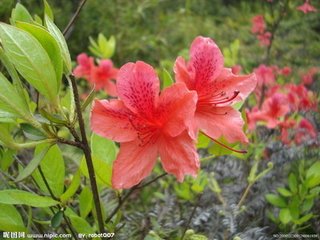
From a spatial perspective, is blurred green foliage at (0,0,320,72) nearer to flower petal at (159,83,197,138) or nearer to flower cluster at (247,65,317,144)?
flower cluster at (247,65,317,144)

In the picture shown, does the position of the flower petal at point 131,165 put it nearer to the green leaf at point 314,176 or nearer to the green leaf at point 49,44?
the green leaf at point 49,44

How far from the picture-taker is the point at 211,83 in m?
0.75

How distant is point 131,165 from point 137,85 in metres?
0.12

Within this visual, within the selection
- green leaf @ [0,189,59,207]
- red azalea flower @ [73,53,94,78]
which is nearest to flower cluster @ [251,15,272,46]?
red azalea flower @ [73,53,94,78]

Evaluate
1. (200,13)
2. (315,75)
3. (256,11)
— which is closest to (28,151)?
(315,75)

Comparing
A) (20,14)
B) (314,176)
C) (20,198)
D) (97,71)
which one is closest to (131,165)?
(20,198)

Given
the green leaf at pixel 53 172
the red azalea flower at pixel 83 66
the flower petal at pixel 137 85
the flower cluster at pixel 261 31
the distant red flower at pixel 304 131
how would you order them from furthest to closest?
1. the flower cluster at pixel 261 31
2. the red azalea flower at pixel 83 66
3. the distant red flower at pixel 304 131
4. the green leaf at pixel 53 172
5. the flower petal at pixel 137 85

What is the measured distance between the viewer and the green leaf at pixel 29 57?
0.57 meters

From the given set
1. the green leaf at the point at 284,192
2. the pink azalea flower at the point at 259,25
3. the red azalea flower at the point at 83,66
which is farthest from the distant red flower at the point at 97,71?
the pink azalea flower at the point at 259,25

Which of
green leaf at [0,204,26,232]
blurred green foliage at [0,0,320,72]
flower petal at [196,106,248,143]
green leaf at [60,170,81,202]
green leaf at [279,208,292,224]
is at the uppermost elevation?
flower petal at [196,106,248,143]

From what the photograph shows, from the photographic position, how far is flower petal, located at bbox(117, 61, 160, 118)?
0.67 m

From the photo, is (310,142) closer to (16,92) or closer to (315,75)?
(16,92)

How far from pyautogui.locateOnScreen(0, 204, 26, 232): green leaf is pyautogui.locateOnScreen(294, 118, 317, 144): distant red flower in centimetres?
87

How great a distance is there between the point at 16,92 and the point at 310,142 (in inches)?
35.5
